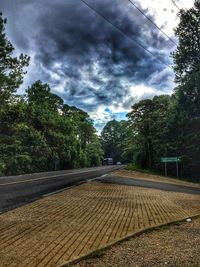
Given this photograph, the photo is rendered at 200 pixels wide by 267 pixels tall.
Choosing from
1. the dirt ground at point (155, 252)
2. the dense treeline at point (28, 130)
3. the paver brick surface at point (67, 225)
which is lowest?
the dirt ground at point (155, 252)

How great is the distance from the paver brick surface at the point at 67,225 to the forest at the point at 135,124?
2121cm

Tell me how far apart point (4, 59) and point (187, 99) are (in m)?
22.3

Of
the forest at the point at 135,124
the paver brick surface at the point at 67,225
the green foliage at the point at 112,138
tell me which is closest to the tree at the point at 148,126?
the forest at the point at 135,124

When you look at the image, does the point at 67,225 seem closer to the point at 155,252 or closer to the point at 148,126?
the point at 155,252

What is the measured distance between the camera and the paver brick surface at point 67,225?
512 cm

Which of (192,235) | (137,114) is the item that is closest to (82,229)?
(192,235)

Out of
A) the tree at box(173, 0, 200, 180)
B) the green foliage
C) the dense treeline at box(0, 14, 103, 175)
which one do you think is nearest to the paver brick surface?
the dense treeline at box(0, 14, 103, 175)

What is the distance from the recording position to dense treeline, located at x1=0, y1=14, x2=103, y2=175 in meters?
31.7

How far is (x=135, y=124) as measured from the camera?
52.3 metres

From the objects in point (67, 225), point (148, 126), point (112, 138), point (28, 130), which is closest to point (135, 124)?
point (148, 126)

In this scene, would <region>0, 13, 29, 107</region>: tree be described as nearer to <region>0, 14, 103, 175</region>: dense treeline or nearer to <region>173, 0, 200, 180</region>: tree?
<region>0, 14, 103, 175</region>: dense treeline

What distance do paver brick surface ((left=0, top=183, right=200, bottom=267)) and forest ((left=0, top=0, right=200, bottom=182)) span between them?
835 inches

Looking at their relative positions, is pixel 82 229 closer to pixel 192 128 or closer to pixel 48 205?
pixel 48 205

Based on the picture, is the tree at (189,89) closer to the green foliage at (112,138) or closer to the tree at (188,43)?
the tree at (188,43)
